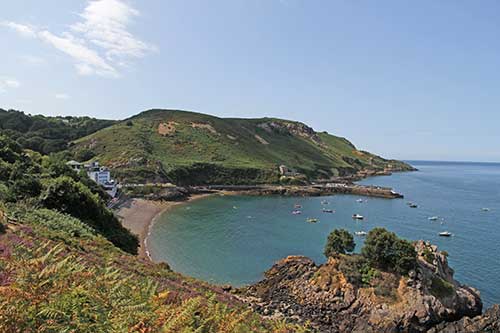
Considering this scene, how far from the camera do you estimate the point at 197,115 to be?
16325 centimetres

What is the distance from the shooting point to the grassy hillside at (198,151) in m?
104

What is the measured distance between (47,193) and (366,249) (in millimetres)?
29131

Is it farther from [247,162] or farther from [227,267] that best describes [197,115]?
[227,267]

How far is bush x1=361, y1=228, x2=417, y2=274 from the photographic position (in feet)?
95.2

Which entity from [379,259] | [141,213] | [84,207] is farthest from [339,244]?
[141,213]

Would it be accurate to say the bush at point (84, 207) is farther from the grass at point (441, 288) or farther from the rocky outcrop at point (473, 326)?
the grass at point (441, 288)

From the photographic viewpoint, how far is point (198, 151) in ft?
415

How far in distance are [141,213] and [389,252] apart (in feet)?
168

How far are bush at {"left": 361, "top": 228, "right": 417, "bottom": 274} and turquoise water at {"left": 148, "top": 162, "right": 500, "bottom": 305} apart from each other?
398 inches

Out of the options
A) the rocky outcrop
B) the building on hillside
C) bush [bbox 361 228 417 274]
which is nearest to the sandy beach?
the building on hillside

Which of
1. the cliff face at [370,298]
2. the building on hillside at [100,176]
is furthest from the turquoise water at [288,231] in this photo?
the building on hillside at [100,176]

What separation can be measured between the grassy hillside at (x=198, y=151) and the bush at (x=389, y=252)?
74735mm

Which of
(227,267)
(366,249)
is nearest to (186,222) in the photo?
(227,267)

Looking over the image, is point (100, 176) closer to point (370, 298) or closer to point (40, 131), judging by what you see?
point (40, 131)
